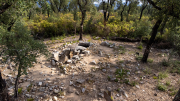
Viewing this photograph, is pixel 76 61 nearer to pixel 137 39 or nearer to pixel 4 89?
pixel 4 89

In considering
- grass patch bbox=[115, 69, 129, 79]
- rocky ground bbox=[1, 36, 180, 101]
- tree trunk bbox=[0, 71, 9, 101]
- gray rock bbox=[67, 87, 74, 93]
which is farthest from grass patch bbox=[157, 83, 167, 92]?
tree trunk bbox=[0, 71, 9, 101]

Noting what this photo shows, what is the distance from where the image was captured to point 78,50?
903 centimetres

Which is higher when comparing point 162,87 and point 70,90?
point 162,87

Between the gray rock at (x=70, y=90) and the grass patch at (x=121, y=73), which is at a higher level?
the grass patch at (x=121, y=73)

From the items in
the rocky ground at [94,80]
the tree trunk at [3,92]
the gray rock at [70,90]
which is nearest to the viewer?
the tree trunk at [3,92]

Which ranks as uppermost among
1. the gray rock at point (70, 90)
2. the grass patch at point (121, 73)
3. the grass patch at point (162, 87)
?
the grass patch at point (121, 73)

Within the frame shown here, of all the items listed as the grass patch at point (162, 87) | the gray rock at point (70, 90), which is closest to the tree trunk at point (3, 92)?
the gray rock at point (70, 90)

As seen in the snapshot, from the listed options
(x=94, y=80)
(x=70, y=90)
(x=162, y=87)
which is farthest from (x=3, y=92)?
(x=162, y=87)

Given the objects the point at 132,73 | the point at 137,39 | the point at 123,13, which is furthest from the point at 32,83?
the point at 123,13

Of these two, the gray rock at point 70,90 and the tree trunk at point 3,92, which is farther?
the gray rock at point 70,90

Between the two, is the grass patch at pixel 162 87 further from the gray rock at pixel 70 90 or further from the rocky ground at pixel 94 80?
the gray rock at pixel 70 90

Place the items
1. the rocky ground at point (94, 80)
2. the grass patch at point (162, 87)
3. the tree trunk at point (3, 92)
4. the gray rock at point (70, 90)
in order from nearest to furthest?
the tree trunk at point (3, 92) → the rocky ground at point (94, 80) → the gray rock at point (70, 90) → the grass patch at point (162, 87)

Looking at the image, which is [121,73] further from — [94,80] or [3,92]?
[3,92]

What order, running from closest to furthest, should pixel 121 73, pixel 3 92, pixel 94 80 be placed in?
pixel 3 92, pixel 94 80, pixel 121 73
